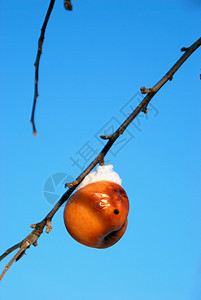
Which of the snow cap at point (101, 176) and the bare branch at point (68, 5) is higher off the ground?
the bare branch at point (68, 5)

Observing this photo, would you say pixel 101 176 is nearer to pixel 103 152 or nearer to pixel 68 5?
pixel 103 152

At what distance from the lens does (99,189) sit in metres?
1.36

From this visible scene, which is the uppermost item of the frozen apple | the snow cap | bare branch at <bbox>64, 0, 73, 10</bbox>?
bare branch at <bbox>64, 0, 73, 10</bbox>

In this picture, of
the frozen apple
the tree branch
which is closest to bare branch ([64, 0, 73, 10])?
the tree branch

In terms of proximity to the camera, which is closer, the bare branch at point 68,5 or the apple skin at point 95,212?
the bare branch at point 68,5

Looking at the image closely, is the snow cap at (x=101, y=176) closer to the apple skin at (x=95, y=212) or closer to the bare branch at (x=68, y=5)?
the apple skin at (x=95, y=212)

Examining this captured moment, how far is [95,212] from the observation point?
131cm

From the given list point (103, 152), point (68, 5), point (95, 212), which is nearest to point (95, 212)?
point (95, 212)

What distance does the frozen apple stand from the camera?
132 cm

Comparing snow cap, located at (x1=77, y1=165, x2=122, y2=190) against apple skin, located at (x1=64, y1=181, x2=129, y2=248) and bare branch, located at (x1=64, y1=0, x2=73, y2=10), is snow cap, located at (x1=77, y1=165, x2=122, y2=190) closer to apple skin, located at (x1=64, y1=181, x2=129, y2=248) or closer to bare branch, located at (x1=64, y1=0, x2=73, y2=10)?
apple skin, located at (x1=64, y1=181, x2=129, y2=248)

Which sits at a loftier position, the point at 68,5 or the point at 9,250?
the point at 68,5

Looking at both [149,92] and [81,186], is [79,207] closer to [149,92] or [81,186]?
[81,186]

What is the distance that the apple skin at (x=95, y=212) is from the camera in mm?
1316

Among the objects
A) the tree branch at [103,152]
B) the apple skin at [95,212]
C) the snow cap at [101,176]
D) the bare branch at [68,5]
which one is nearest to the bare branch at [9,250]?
the tree branch at [103,152]
